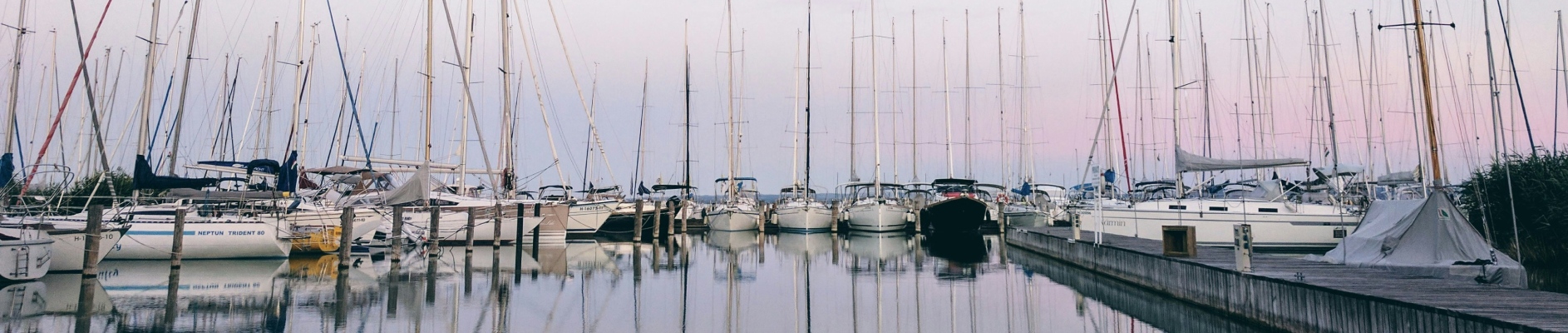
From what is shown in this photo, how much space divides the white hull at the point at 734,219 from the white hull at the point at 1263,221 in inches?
787

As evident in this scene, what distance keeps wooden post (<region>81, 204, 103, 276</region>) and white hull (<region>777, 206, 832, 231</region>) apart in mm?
28245

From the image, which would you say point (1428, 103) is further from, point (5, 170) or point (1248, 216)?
point (5, 170)

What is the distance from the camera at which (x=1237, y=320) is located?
13.1 metres

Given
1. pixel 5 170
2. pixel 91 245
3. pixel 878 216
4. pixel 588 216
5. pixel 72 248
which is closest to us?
pixel 91 245

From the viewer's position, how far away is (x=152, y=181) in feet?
72.0

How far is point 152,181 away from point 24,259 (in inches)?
172

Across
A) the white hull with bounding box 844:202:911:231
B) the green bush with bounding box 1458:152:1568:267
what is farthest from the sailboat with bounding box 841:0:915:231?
the green bush with bounding box 1458:152:1568:267

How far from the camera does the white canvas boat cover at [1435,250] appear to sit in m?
14.0

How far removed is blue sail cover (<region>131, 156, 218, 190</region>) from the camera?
21.7m

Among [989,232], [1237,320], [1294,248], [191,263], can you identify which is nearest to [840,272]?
[1237,320]

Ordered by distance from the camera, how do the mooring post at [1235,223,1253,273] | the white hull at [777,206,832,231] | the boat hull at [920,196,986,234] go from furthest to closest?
the white hull at [777,206,832,231], the boat hull at [920,196,986,234], the mooring post at [1235,223,1253,273]

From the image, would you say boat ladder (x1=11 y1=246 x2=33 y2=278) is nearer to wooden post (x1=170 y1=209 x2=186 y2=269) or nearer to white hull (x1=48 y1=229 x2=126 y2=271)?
white hull (x1=48 y1=229 x2=126 y2=271)

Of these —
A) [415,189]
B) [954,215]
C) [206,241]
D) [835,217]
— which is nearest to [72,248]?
[206,241]

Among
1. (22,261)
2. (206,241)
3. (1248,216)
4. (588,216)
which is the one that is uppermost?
(1248,216)
